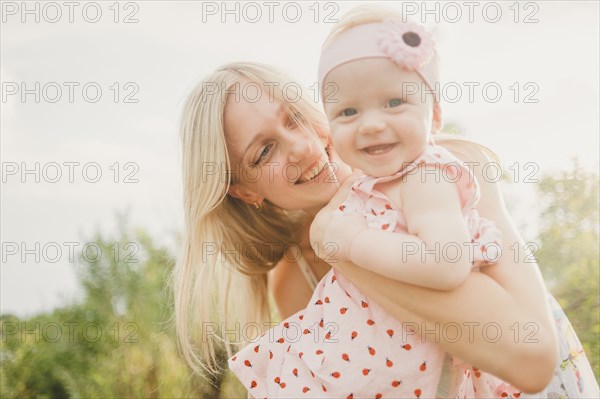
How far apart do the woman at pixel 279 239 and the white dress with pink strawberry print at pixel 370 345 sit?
3.4 inches

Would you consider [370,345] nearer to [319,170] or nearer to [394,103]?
[394,103]

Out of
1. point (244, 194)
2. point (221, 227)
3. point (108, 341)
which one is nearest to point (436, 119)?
point (244, 194)

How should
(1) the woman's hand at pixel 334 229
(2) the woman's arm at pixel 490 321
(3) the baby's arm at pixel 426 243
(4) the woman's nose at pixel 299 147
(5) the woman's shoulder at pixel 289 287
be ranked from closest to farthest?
(3) the baby's arm at pixel 426 243 → (2) the woman's arm at pixel 490 321 → (1) the woman's hand at pixel 334 229 → (4) the woman's nose at pixel 299 147 → (5) the woman's shoulder at pixel 289 287

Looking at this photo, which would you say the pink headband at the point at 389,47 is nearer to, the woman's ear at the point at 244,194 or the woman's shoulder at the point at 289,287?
the woman's ear at the point at 244,194

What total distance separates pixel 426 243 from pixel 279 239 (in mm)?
1525

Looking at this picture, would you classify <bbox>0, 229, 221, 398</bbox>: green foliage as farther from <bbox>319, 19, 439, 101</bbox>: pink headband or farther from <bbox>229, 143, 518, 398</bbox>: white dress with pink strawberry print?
<bbox>319, 19, 439, 101</bbox>: pink headband

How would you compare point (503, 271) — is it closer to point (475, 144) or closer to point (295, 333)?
point (475, 144)

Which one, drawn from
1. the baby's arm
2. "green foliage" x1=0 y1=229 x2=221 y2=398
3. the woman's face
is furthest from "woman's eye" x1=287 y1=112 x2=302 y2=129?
"green foliage" x1=0 y1=229 x2=221 y2=398

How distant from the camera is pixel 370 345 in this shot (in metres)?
1.99

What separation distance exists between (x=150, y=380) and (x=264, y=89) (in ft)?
8.96

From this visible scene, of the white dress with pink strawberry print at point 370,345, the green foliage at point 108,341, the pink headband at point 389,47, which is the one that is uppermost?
the pink headband at point 389,47

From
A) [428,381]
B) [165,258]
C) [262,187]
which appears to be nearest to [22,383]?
[165,258]

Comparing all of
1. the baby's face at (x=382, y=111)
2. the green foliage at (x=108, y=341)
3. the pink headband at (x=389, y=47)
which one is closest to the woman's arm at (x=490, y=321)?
the baby's face at (x=382, y=111)

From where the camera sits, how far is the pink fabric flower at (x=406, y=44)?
1.87 meters
